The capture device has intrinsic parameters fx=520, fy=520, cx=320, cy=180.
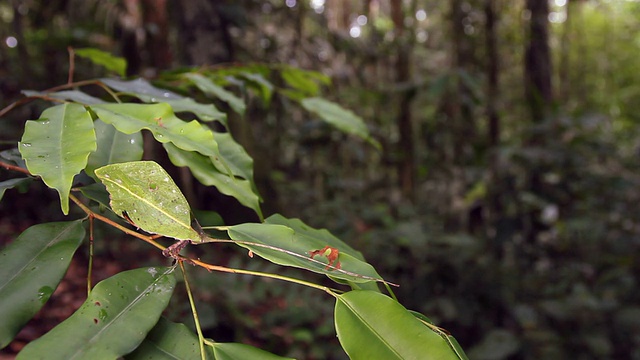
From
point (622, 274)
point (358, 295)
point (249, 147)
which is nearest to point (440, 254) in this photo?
point (622, 274)

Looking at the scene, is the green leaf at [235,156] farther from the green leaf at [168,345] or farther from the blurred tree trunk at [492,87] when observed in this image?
the blurred tree trunk at [492,87]

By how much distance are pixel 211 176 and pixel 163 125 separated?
0.07 m

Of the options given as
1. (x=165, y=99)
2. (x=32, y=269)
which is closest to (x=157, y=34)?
(x=165, y=99)

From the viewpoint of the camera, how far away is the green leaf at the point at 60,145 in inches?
17.2

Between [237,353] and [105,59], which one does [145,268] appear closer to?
[237,353]

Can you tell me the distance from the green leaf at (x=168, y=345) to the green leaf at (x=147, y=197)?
0.09 m

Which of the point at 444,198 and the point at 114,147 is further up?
the point at 114,147

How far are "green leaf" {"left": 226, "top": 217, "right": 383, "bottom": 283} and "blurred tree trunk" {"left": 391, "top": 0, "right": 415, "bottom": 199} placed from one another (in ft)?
8.92

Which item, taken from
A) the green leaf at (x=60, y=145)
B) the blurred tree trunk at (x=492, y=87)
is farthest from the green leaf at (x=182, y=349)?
the blurred tree trunk at (x=492, y=87)

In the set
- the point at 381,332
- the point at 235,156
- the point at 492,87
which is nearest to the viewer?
the point at 381,332

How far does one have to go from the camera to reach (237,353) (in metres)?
0.42

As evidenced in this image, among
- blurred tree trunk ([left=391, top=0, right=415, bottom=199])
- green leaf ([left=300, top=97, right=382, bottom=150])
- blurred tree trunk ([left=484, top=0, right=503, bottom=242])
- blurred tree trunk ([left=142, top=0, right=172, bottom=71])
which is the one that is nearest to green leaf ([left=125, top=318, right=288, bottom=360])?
green leaf ([left=300, top=97, right=382, bottom=150])

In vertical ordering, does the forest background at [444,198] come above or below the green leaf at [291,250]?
below

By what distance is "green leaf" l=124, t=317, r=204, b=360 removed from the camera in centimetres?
42
